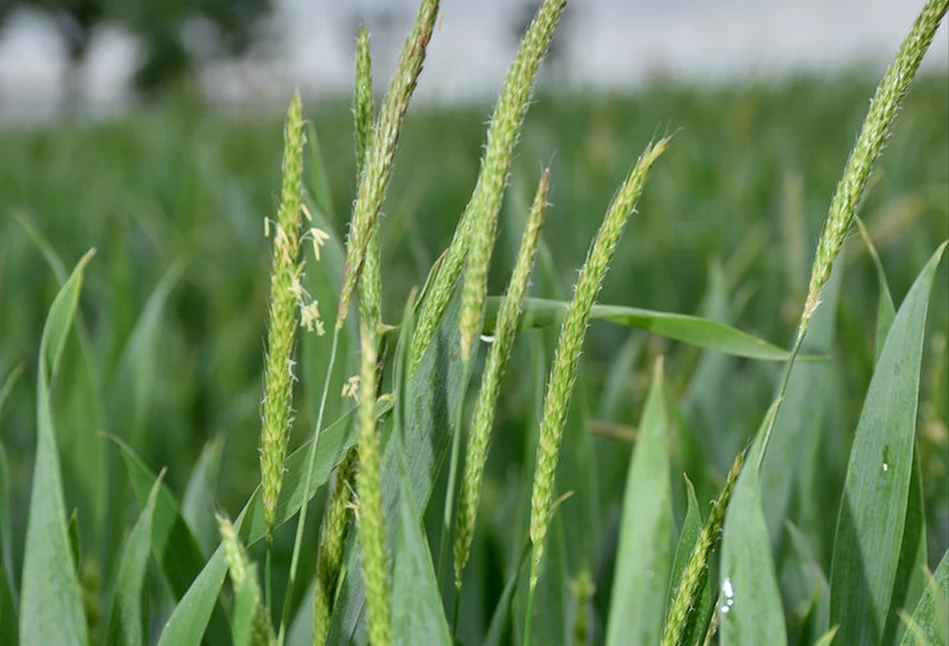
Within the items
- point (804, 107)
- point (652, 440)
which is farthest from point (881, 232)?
point (804, 107)

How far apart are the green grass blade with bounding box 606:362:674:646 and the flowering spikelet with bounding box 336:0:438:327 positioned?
0.12 metres

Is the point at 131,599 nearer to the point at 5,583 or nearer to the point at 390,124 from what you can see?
the point at 5,583

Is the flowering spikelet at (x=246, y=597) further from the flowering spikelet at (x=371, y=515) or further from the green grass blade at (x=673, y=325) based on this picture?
the green grass blade at (x=673, y=325)

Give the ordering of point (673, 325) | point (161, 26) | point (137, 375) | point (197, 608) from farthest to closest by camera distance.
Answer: point (161, 26), point (137, 375), point (673, 325), point (197, 608)

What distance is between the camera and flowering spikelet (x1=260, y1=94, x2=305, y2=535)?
0.36 metres

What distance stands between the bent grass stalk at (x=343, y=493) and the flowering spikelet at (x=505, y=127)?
0.06m

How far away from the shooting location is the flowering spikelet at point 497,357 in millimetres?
355

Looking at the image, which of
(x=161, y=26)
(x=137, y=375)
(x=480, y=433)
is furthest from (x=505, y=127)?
(x=161, y=26)

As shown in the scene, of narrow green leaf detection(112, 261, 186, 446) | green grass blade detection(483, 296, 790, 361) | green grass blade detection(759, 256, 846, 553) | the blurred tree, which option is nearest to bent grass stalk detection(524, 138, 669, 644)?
green grass blade detection(483, 296, 790, 361)

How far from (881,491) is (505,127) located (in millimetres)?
254

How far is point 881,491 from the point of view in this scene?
0.46 m

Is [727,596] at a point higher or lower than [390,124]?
lower

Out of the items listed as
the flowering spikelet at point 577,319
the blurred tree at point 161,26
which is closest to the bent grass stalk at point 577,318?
the flowering spikelet at point 577,319

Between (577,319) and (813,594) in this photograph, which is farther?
(813,594)
